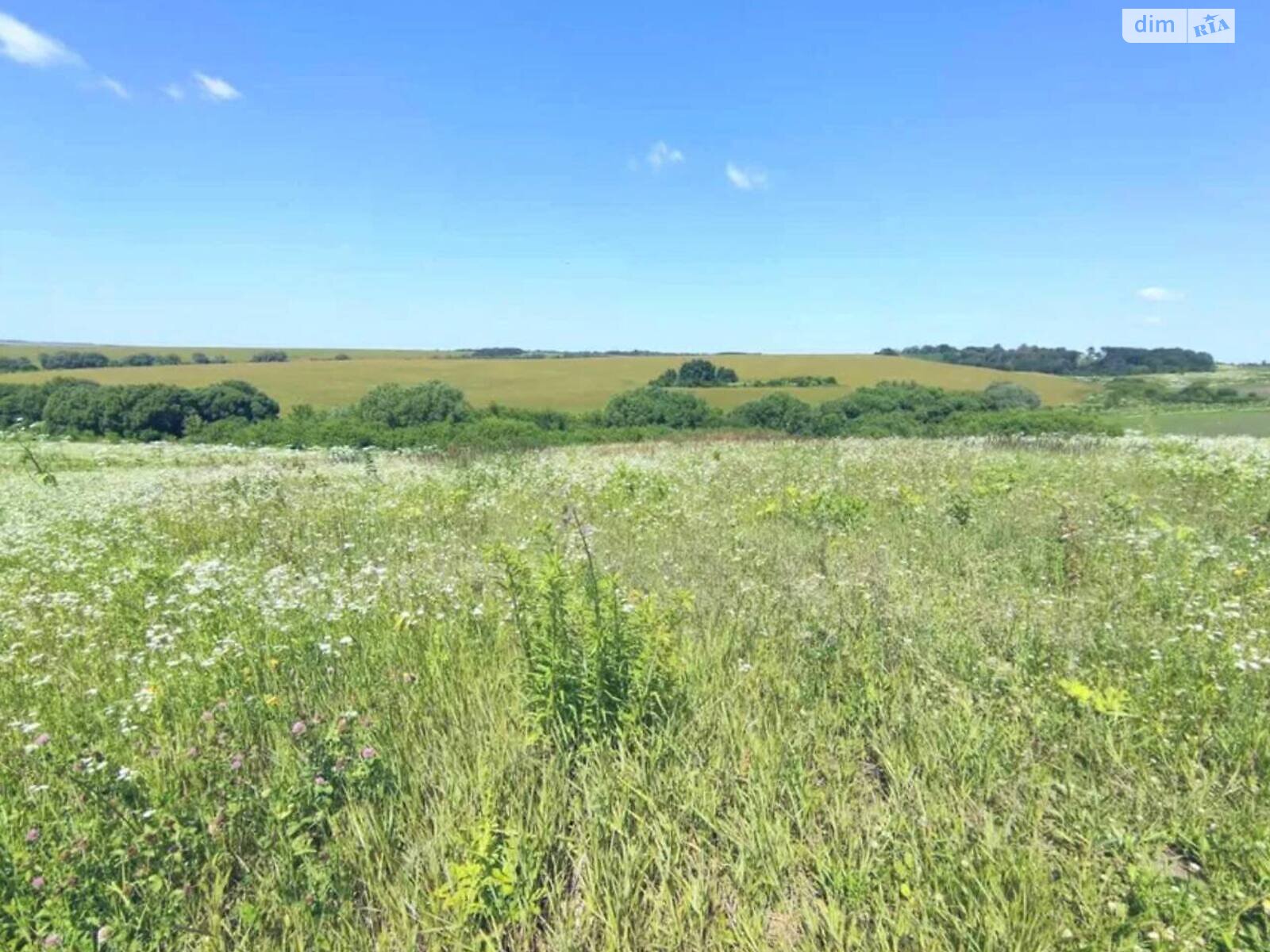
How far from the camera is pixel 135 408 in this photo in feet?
130

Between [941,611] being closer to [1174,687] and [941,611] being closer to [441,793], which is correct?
[1174,687]

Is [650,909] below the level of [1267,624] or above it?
below

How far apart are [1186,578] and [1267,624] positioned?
2.64 ft

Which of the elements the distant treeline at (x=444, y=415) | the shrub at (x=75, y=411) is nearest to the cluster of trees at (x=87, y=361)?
the distant treeline at (x=444, y=415)

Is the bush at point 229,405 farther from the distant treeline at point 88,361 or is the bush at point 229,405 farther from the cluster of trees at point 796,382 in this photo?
the distant treeline at point 88,361

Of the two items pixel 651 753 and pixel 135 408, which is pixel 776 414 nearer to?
pixel 651 753

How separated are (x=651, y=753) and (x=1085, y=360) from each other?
70.2 m

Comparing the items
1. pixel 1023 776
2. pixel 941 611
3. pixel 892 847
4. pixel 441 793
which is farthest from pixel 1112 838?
pixel 441 793

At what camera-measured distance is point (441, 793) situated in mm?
2719

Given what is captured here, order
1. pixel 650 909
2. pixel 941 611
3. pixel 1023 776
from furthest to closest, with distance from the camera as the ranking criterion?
pixel 941 611, pixel 1023 776, pixel 650 909

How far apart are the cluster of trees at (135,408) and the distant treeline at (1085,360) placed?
66.0 metres

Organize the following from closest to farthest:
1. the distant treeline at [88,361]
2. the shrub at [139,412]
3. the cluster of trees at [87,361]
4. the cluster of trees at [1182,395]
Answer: the cluster of trees at [1182,395] → the shrub at [139,412] → the distant treeline at [88,361] → the cluster of trees at [87,361]

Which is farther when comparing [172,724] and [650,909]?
[172,724]

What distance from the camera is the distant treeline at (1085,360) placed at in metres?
51.8
